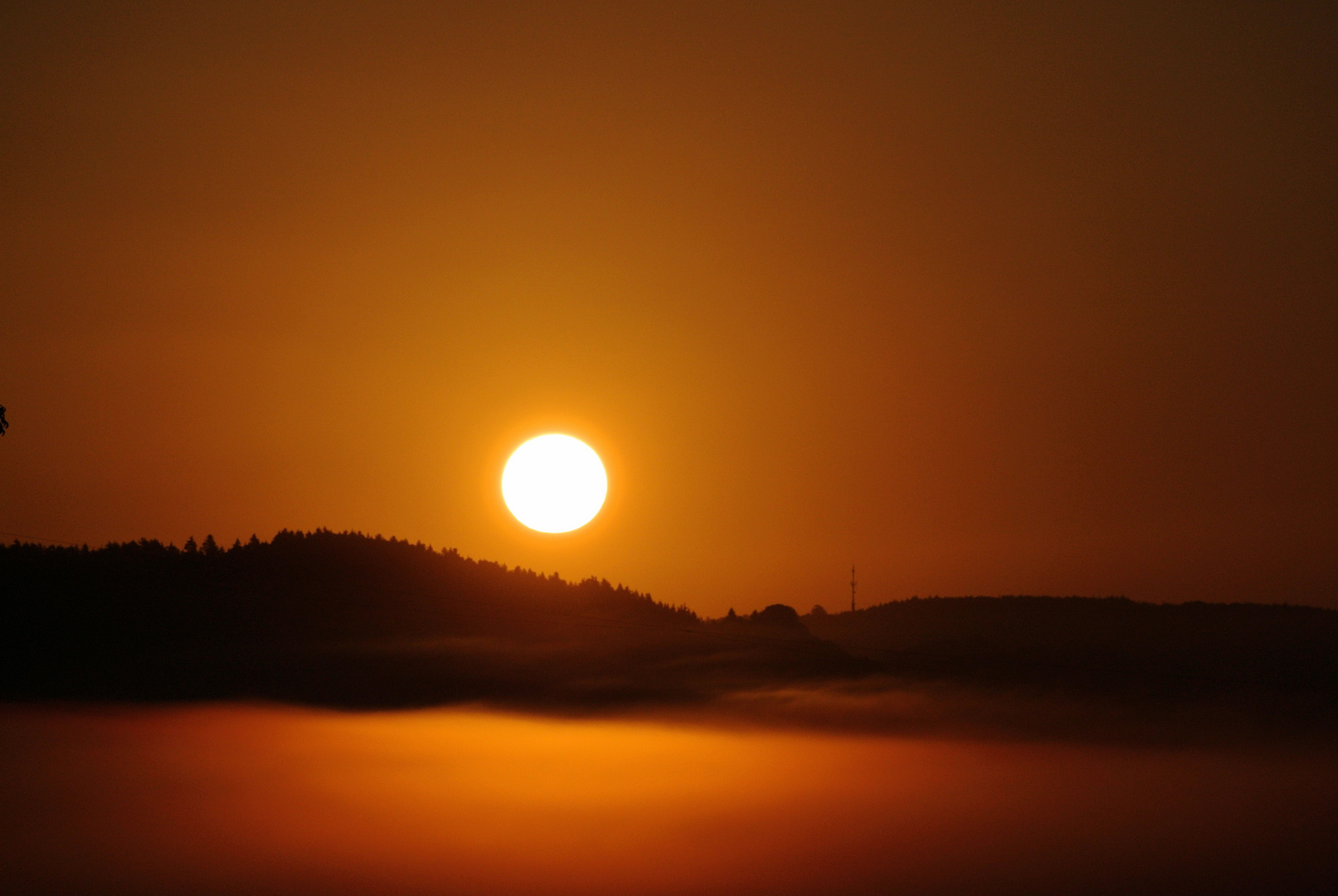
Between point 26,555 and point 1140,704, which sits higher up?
point 26,555

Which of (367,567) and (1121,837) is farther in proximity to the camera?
(367,567)

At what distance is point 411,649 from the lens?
129 meters

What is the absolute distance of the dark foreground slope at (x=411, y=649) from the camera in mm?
114562

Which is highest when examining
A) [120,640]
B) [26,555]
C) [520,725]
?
[26,555]

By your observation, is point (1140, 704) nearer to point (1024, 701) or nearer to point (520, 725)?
point (1024, 701)

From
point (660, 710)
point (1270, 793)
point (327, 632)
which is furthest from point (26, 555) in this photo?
point (1270, 793)

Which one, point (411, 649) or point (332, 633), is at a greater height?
point (332, 633)

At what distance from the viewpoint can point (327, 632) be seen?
127 m

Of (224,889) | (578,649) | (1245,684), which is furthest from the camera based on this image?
(1245,684)

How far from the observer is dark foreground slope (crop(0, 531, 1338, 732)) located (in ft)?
376

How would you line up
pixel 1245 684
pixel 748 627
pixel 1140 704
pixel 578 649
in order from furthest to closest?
pixel 1245 684 → pixel 748 627 → pixel 1140 704 → pixel 578 649

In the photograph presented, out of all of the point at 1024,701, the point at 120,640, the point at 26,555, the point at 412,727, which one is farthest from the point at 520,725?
the point at 1024,701

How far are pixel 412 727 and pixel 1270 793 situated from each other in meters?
87.5

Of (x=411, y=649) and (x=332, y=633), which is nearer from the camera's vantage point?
(x=332, y=633)
